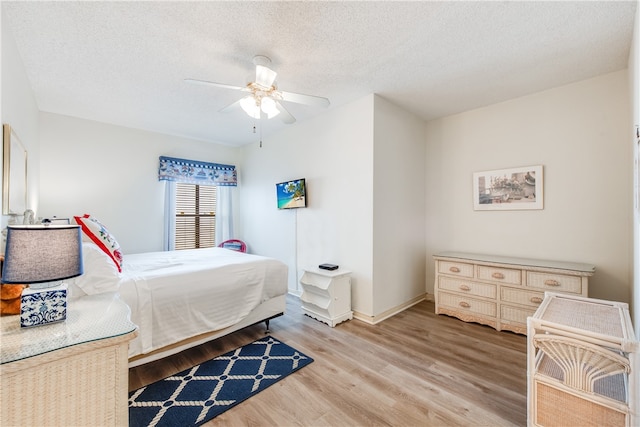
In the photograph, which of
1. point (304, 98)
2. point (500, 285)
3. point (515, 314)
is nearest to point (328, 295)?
point (500, 285)

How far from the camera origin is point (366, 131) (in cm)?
319

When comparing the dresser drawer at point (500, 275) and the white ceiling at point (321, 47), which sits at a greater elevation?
the white ceiling at point (321, 47)

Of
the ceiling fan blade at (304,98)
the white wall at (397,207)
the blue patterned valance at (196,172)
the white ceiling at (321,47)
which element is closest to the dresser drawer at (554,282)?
the white wall at (397,207)

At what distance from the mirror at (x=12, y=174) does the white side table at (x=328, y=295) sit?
260 centimetres

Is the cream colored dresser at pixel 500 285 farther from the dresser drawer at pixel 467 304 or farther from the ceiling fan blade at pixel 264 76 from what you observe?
the ceiling fan blade at pixel 264 76

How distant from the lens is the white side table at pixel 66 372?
948mm

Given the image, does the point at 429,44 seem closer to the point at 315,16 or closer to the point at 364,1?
the point at 364,1

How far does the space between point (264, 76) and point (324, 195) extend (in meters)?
1.87

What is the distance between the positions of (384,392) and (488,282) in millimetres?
1846

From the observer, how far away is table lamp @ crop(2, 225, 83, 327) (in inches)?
42.7

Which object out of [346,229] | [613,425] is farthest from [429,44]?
[613,425]

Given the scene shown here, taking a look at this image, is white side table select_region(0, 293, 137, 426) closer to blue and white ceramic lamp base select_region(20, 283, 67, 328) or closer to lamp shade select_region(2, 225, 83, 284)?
blue and white ceramic lamp base select_region(20, 283, 67, 328)

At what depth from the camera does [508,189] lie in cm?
331

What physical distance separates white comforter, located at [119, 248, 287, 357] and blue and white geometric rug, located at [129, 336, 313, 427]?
0.29 m
